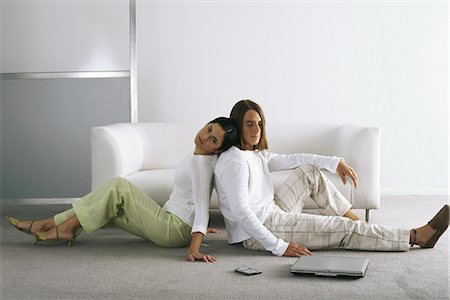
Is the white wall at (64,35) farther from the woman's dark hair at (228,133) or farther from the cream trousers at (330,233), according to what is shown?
the cream trousers at (330,233)

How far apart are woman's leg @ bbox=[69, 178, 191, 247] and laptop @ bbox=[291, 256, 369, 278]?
716mm

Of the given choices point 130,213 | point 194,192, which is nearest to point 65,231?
point 130,213

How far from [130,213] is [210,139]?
566 mm

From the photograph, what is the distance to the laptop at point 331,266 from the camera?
3.15m

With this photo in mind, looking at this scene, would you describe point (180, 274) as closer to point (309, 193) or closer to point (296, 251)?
point (296, 251)

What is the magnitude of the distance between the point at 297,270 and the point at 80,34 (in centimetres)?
331

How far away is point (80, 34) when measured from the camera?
229 inches

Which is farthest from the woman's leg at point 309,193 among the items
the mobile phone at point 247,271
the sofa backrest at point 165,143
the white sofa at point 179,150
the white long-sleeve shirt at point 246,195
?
the sofa backrest at point 165,143

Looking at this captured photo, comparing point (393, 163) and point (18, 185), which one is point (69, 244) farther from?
point (393, 163)

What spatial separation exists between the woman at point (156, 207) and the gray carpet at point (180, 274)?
0.30 feet

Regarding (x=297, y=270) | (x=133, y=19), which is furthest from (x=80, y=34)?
(x=297, y=270)

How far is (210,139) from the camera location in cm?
366

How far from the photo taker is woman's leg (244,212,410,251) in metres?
3.67

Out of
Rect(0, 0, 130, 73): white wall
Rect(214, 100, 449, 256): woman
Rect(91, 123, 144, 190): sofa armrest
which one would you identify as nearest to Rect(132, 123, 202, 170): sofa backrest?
Rect(91, 123, 144, 190): sofa armrest
